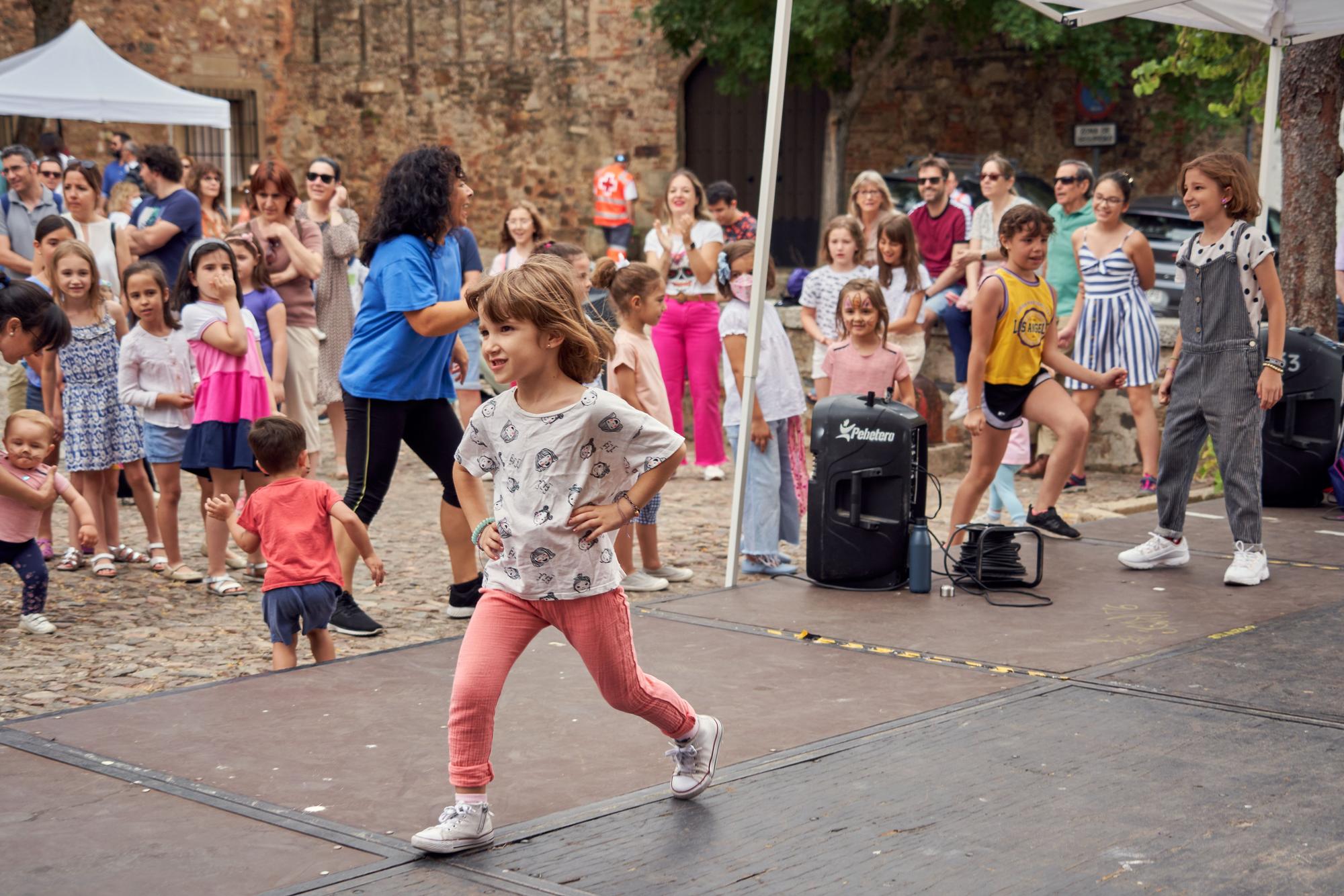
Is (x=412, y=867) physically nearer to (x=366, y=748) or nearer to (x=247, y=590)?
(x=366, y=748)

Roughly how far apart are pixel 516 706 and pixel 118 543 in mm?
3767

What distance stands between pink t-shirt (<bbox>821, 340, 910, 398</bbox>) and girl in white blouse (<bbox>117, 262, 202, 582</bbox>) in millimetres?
3163

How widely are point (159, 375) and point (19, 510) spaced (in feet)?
3.81

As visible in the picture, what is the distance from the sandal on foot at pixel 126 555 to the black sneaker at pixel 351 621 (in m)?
1.94

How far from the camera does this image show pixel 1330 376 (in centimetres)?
861

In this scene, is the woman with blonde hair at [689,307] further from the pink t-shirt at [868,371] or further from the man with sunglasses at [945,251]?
the man with sunglasses at [945,251]

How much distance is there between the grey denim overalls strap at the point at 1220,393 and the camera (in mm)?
6617

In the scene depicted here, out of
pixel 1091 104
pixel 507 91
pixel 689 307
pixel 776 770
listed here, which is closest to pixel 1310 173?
pixel 689 307

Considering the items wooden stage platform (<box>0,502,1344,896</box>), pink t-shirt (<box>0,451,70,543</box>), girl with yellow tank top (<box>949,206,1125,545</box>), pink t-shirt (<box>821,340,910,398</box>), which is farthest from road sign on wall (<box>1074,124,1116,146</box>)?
pink t-shirt (<box>0,451,70,543</box>)

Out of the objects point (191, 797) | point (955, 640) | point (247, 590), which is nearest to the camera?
point (191, 797)

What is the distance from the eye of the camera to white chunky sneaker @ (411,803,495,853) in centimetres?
361

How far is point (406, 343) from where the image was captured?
6.11 m

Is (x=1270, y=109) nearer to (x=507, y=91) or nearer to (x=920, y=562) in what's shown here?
(x=920, y=562)

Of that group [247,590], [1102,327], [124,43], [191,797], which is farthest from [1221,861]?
[124,43]
